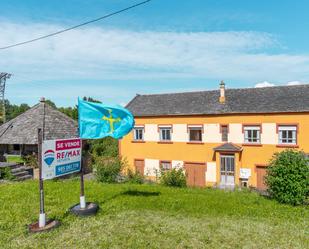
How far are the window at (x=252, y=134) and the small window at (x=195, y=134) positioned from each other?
3950 millimetres

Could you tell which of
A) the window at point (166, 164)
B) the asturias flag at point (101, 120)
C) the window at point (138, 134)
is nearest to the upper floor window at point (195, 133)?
the window at point (166, 164)

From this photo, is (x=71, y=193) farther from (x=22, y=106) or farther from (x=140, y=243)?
(x=22, y=106)

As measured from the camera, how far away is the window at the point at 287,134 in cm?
→ 2136

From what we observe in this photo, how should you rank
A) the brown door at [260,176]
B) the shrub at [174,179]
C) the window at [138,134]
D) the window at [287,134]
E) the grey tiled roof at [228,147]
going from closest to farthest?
the shrub at [174,179], the window at [287,134], the brown door at [260,176], the grey tiled roof at [228,147], the window at [138,134]

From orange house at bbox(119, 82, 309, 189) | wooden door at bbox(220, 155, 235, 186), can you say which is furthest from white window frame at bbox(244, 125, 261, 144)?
wooden door at bbox(220, 155, 235, 186)

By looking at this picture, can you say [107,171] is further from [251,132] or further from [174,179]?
[251,132]

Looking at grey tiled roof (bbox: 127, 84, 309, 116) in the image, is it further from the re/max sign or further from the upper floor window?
the re/max sign

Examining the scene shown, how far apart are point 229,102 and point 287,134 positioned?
569 cm

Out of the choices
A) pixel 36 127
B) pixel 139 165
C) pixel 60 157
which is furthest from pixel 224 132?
pixel 60 157

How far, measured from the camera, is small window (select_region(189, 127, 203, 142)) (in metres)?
25.0

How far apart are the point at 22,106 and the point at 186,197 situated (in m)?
95.3

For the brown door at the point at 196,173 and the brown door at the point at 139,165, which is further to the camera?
the brown door at the point at 139,165

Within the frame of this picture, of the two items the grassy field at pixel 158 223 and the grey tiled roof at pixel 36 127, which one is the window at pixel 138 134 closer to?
the grey tiled roof at pixel 36 127

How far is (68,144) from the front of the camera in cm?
898
